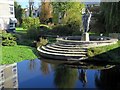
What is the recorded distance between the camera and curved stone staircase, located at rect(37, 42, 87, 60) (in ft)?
54.7

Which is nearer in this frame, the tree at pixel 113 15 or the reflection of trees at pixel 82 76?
the reflection of trees at pixel 82 76

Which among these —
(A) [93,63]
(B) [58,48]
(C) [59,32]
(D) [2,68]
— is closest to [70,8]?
(C) [59,32]

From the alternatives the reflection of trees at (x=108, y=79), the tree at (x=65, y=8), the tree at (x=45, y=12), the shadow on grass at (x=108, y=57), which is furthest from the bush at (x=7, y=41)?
the tree at (x=45, y=12)

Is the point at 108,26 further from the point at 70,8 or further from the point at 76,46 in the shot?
the point at 70,8

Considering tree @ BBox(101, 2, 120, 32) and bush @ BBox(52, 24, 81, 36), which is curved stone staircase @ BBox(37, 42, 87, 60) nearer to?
tree @ BBox(101, 2, 120, 32)

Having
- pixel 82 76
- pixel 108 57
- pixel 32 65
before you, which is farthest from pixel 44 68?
pixel 108 57

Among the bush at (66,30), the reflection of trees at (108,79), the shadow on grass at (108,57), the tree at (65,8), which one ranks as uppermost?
the tree at (65,8)

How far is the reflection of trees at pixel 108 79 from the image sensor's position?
34.0 feet

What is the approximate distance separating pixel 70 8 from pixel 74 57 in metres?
23.4

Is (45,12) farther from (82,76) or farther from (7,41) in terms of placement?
(82,76)

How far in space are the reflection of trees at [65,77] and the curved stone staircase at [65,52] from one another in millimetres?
2479

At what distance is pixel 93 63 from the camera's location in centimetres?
1577

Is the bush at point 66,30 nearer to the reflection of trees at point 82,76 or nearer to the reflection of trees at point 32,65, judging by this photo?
the reflection of trees at point 32,65

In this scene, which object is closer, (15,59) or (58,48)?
(15,59)
